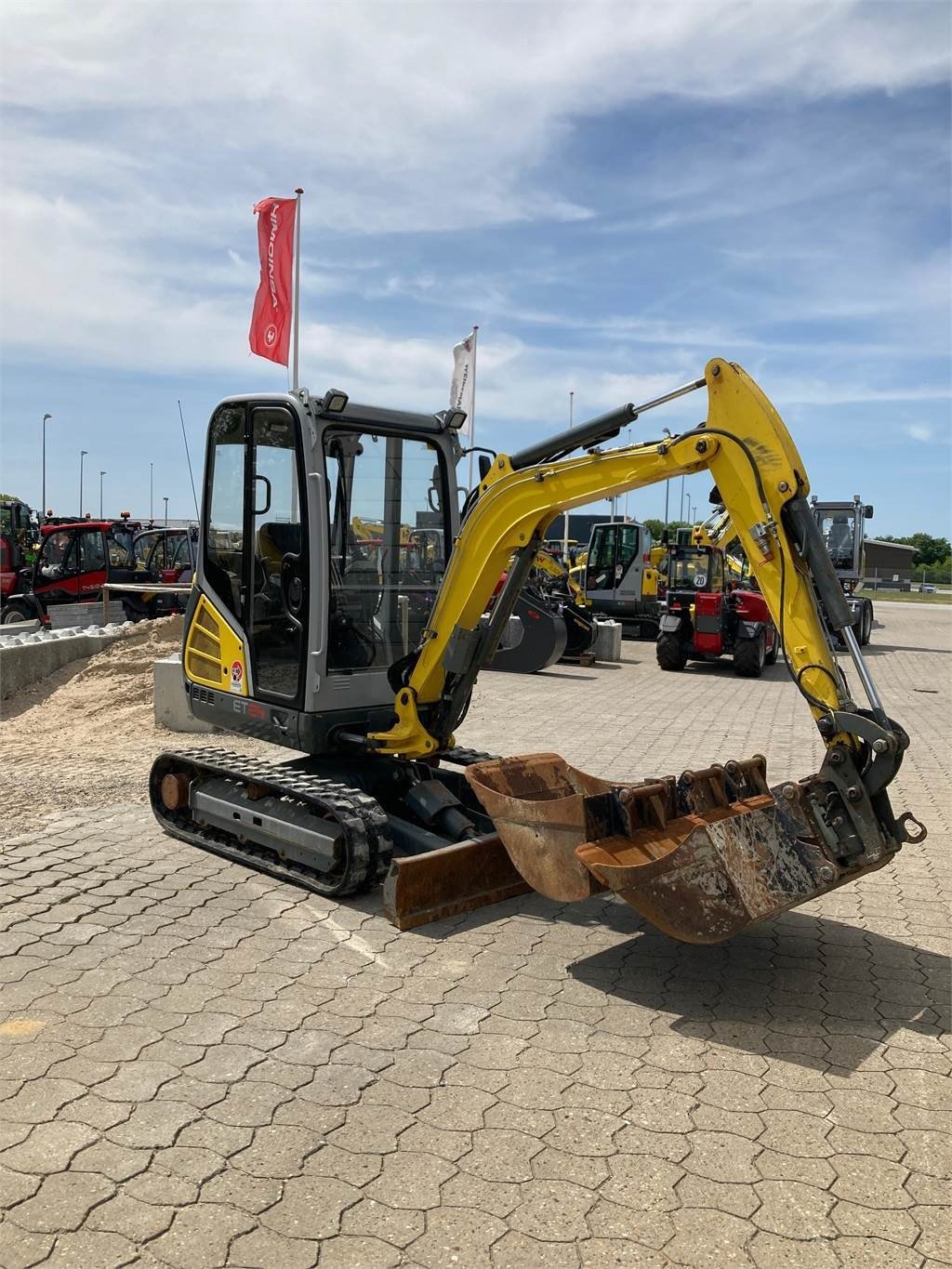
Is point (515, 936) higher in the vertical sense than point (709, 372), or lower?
lower

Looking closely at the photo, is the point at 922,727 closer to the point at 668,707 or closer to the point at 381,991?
the point at 668,707

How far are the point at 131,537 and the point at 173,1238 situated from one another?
18.8 meters

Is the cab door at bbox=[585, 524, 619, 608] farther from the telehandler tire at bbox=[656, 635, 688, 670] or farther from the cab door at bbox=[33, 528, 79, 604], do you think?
the cab door at bbox=[33, 528, 79, 604]

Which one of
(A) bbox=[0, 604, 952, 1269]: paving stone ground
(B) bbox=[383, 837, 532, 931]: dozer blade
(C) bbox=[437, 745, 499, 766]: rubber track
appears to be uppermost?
(C) bbox=[437, 745, 499, 766]: rubber track

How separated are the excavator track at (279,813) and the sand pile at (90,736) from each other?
1012mm

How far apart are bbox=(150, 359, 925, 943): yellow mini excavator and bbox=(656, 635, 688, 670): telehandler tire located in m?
11.2

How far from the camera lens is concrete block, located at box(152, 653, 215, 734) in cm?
1020

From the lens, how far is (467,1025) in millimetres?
4289

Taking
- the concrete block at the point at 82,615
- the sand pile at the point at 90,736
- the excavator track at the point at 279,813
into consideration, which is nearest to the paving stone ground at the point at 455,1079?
the excavator track at the point at 279,813

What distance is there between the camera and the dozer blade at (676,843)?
14.1 feet

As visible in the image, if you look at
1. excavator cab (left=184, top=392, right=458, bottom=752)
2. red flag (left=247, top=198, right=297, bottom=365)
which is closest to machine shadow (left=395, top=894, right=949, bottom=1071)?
excavator cab (left=184, top=392, right=458, bottom=752)

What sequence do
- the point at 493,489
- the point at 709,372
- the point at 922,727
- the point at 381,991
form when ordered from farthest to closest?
the point at 922,727 < the point at 493,489 < the point at 709,372 < the point at 381,991

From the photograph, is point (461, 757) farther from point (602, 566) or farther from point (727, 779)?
point (602, 566)

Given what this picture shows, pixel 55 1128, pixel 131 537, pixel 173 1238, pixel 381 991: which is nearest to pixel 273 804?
pixel 381 991
